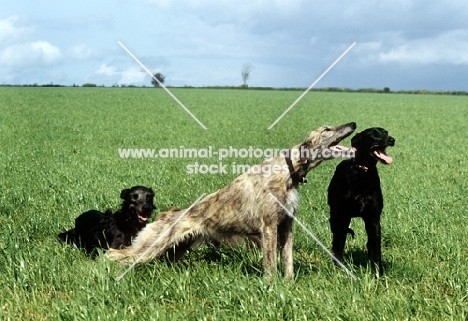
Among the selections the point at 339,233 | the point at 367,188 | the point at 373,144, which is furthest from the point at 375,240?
the point at 373,144

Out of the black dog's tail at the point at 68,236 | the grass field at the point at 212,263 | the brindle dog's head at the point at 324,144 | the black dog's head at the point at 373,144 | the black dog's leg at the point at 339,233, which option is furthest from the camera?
the black dog's tail at the point at 68,236

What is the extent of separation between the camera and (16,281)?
5008 mm

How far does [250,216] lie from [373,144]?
1610mm

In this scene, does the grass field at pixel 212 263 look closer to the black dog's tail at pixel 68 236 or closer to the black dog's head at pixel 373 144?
the black dog's tail at pixel 68 236

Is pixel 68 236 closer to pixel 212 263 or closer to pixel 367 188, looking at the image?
pixel 212 263

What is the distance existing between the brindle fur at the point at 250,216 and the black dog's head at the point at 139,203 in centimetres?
90

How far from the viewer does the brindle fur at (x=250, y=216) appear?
5137 millimetres

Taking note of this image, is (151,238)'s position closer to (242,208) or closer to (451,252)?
(242,208)

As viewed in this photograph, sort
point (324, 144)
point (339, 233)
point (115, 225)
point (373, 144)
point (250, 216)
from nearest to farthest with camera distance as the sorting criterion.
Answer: point (324, 144)
point (250, 216)
point (373, 144)
point (339, 233)
point (115, 225)

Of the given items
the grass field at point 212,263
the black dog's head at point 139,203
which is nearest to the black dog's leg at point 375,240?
the grass field at point 212,263

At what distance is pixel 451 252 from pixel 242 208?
2896 mm

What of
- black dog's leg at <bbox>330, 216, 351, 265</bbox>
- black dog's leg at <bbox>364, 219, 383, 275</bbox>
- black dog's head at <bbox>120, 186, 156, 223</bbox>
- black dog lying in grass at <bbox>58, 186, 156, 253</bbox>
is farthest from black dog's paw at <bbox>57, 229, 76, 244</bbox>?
black dog's leg at <bbox>364, 219, 383, 275</bbox>

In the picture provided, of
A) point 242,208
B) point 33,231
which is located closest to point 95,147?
point 33,231

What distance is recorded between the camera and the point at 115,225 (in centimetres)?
664
